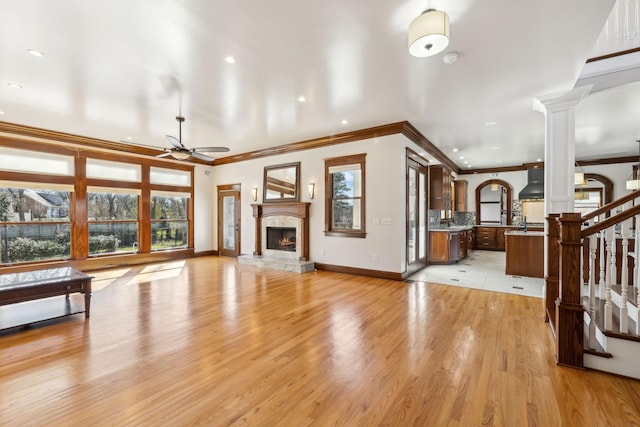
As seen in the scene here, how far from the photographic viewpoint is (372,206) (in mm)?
5641

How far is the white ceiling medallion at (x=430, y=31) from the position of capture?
211 cm

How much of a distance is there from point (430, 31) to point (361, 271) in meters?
4.46

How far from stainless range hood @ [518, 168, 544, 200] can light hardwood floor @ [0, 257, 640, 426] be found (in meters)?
4.46

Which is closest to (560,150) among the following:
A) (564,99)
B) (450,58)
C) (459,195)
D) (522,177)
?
(564,99)

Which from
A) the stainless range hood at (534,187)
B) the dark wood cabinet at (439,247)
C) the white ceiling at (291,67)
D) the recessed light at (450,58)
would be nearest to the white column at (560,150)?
the white ceiling at (291,67)

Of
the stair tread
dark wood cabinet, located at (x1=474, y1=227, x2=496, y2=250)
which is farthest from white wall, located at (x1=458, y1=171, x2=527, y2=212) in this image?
the stair tread

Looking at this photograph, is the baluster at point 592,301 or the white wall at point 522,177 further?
the white wall at point 522,177

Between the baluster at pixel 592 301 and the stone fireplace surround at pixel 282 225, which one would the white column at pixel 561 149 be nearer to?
the baluster at pixel 592 301

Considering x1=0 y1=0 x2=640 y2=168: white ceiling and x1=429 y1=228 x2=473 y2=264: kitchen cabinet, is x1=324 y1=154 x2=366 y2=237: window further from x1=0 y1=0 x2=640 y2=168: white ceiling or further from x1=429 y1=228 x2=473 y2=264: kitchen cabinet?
x1=429 y1=228 x2=473 y2=264: kitchen cabinet

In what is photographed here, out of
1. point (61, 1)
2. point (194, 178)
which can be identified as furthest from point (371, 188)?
point (194, 178)

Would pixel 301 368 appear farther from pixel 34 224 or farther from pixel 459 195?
pixel 459 195

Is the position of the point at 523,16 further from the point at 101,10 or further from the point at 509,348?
the point at 101,10

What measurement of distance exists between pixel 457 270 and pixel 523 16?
5094mm

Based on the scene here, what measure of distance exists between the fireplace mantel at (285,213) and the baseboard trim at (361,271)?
52 cm
